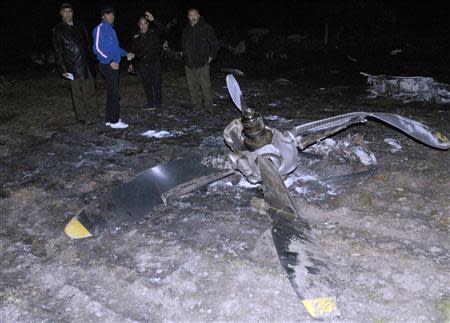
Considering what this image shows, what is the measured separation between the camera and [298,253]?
2965 mm

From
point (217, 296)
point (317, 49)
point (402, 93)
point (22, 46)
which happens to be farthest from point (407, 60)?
point (22, 46)

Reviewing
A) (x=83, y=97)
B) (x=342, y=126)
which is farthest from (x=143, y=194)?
(x=83, y=97)

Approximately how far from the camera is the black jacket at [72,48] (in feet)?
22.2

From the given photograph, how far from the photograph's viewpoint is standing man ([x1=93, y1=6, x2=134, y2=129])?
6629 mm

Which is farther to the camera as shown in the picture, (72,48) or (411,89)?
(411,89)

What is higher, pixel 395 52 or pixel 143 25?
pixel 143 25

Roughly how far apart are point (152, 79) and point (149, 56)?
46cm

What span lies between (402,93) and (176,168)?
18.8 feet

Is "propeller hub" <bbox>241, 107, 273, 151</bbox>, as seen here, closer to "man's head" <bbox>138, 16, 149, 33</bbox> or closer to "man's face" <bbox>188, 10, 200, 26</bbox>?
"man's face" <bbox>188, 10, 200, 26</bbox>

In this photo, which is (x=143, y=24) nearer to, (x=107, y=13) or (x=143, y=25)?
(x=143, y=25)

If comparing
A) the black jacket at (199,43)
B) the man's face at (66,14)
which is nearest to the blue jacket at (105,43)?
the man's face at (66,14)

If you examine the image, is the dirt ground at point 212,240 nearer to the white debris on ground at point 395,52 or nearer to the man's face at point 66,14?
the man's face at point 66,14

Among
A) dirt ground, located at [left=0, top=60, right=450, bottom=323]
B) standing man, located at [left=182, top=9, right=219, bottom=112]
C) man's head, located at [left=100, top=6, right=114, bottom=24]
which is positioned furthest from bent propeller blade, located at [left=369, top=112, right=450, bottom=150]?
man's head, located at [left=100, top=6, right=114, bottom=24]

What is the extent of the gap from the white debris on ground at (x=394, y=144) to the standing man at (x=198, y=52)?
3.40 meters
